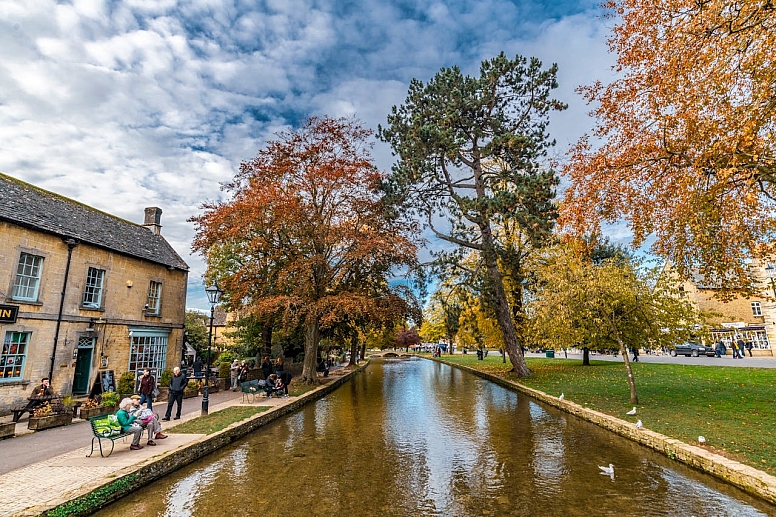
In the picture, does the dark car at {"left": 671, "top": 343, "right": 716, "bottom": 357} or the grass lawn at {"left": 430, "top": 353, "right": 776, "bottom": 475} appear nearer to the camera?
the grass lawn at {"left": 430, "top": 353, "right": 776, "bottom": 475}

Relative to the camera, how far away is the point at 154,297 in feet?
70.0

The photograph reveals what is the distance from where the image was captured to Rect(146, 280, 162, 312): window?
20734mm

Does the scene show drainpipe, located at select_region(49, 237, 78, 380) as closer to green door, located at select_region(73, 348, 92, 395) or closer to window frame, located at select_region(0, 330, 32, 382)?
window frame, located at select_region(0, 330, 32, 382)

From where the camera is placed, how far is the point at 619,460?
839 centimetres

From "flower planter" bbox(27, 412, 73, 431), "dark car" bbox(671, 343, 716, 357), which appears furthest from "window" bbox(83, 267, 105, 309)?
"dark car" bbox(671, 343, 716, 357)

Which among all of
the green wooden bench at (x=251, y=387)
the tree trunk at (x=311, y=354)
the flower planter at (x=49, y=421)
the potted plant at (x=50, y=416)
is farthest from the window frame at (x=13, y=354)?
the tree trunk at (x=311, y=354)

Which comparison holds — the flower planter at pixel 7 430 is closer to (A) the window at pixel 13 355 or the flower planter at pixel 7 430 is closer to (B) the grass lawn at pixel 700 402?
(A) the window at pixel 13 355

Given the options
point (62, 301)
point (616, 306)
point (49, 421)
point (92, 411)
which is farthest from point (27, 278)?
point (616, 306)

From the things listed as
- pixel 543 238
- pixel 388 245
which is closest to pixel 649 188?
pixel 543 238

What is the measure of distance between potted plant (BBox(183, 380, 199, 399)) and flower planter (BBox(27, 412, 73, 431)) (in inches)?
233

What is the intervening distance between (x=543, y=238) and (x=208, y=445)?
16.1 meters

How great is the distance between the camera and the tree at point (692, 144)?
26.0ft

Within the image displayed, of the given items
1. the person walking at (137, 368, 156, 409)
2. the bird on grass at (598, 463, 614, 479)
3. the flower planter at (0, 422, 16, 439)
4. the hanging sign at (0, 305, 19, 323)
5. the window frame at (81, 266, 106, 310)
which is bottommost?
the bird on grass at (598, 463, 614, 479)

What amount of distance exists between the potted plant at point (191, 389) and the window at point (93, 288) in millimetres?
5152
